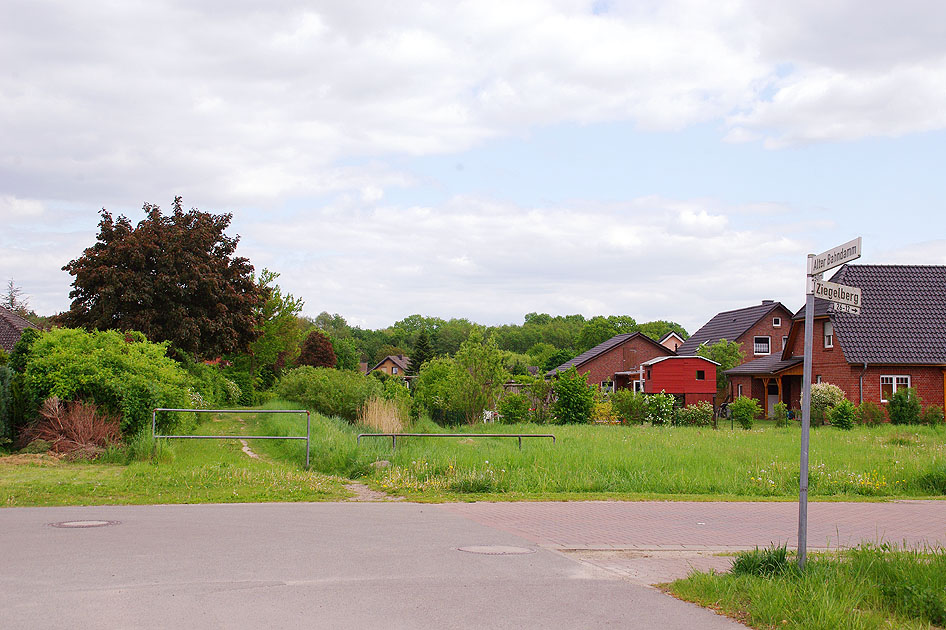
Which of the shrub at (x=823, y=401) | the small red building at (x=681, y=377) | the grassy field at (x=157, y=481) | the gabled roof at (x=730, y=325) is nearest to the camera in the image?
the grassy field at (x=157, y=481)

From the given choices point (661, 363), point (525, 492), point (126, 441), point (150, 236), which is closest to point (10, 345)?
point (150, 236)

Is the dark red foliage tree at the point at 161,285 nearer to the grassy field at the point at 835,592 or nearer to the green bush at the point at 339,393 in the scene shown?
the green bush at the point at 339,393

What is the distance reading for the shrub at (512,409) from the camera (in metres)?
31.0

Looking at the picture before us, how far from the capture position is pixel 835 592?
6.57m

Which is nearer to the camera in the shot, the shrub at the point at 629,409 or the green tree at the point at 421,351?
the shrub at the point at 629,409

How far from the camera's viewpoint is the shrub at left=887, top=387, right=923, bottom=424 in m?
33.3

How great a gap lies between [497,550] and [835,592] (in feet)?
12.1

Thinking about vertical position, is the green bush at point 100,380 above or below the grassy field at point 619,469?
above

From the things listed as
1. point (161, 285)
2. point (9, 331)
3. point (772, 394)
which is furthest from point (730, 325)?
point (9, 331)

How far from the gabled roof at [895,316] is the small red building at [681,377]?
6687 millimetres

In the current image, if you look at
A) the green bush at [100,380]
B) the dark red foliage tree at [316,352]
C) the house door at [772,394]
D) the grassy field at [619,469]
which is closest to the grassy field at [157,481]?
the grassy field at [619,469]

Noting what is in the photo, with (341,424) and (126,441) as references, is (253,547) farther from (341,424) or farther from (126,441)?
(341,424)

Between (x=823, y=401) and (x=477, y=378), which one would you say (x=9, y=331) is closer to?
(x=477, y=378)

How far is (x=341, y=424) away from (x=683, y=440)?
9.68 m
